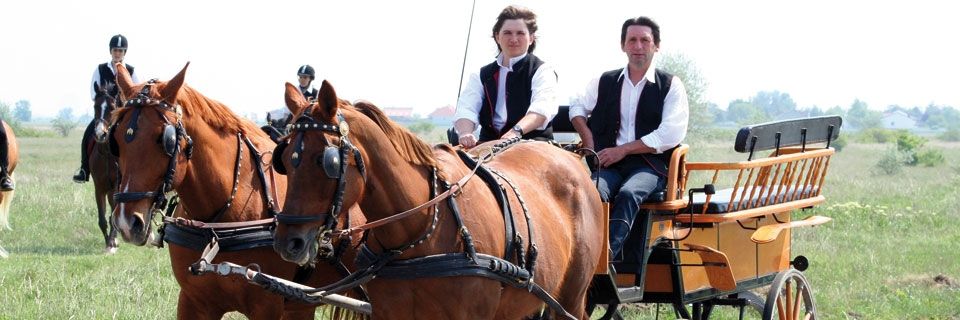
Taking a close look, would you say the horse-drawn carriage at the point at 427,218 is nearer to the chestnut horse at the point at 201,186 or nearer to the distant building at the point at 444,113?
the chestnut horse at the point at 201,186

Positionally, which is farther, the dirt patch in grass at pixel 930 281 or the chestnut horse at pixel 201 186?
the dirt patch in grass at pixel 930 281

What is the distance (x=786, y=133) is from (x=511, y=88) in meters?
1.69

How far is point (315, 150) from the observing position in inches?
162

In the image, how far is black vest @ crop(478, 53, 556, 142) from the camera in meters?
6.44

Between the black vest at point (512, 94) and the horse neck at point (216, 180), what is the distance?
1.56m

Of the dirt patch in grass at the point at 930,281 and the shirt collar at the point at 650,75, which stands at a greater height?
the shirt collar at the point at 650,75

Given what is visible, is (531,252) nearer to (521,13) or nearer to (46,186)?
(521,13)

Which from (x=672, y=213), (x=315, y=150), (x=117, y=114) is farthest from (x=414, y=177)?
(x=672, y=213)

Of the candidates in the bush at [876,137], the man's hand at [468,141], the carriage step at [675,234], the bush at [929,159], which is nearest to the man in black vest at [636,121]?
the carriage step at [675,234]

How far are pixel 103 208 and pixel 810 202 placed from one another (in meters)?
7.65

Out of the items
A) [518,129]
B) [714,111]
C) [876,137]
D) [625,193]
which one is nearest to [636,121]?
[625,193]

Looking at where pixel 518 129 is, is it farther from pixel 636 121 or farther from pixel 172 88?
pixel 172 88

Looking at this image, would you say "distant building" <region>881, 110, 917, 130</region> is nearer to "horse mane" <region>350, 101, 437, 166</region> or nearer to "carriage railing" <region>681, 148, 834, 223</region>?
"carriage railing" <region>681, 148, 834, 223</region>

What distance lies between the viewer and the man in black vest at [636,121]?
6316 millimetres
